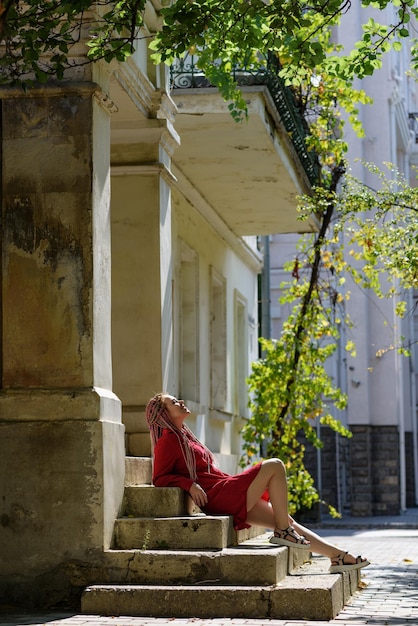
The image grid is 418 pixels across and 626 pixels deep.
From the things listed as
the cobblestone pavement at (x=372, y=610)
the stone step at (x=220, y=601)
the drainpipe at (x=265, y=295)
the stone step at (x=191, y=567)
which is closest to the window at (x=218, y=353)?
the cobblestone pavement at (x=372, y=610)

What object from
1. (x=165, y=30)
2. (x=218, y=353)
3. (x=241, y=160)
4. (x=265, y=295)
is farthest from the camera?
(x=265, y=295)

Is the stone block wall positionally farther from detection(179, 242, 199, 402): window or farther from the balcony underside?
detection(179, 242, 199, 402): window

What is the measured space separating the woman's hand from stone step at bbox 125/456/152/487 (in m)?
0.65

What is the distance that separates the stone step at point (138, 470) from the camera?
10.6 metres

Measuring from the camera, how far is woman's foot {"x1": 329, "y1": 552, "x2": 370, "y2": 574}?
32.2ft

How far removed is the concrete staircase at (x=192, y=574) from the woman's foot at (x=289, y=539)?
0.10 metres

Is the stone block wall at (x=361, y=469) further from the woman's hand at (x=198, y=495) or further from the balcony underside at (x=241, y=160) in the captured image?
the woman's hand at (x=198, y=495)

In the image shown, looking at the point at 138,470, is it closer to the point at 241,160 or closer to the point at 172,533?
the point at 172,533

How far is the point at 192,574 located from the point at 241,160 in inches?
296

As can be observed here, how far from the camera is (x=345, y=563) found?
9867mm

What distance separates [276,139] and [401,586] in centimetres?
589

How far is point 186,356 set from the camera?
56.5 feet

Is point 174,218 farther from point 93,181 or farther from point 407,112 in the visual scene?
point 407,112

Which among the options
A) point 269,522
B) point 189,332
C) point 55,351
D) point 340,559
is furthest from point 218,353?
point 55,351
